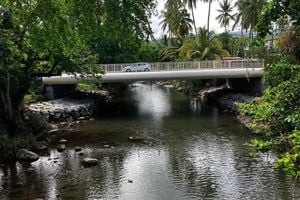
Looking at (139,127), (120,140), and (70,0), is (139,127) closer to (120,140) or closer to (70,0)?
(120,140)

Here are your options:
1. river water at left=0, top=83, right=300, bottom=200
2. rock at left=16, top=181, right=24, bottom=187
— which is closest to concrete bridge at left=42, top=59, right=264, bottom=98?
river water at left=0, top=83, right=300, bottom=200

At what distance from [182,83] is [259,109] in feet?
189

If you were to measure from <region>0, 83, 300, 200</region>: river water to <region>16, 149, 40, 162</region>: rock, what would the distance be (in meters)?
0.65

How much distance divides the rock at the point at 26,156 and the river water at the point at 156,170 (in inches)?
25.6

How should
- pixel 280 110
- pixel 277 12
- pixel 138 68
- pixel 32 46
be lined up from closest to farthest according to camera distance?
pixel 277 12, pixel 280 110, pixel 32 46, pixel 138 68

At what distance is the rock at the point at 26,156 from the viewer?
895 inches

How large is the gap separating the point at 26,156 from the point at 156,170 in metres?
7.14

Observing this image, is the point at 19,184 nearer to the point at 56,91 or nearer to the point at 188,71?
the point at 188,71

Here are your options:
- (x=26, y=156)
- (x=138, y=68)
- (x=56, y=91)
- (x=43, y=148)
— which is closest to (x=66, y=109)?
(x=56, y=91)

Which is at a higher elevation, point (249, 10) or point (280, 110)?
point (249, 10)

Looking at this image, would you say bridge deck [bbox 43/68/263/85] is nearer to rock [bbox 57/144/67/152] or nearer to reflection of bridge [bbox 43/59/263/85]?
reflection of bridge [bbox 43/59/263/85]

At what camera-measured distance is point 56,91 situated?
4466cm

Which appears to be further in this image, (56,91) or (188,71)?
(56,91)

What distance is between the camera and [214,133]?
29219mm
